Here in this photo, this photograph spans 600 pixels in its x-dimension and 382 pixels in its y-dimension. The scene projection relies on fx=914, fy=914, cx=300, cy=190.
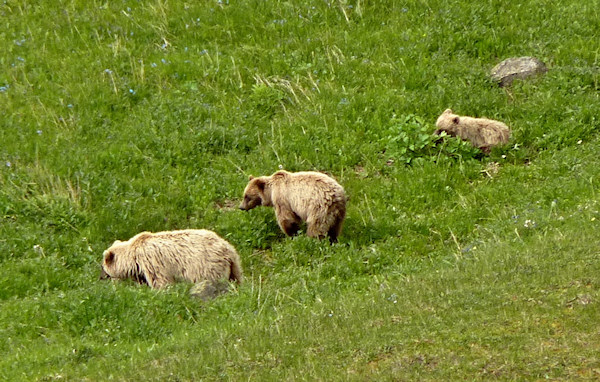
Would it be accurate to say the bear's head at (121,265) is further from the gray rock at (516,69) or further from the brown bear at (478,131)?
the gray rock at (516,69)

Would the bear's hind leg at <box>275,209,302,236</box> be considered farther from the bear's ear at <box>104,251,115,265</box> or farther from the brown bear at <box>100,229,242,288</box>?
the bear's ear at <box>104,251,115,265</box>

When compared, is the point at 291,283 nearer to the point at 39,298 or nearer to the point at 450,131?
the point at 39,298

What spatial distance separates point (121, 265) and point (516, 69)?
825cm

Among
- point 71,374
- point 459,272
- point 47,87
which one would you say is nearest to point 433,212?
point 459,272

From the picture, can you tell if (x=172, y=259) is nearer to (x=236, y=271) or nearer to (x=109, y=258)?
(x=236, y=271)

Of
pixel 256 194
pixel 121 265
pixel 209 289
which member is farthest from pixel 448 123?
pixel 121 265

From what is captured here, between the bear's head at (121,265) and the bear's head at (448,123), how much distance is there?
5.69m

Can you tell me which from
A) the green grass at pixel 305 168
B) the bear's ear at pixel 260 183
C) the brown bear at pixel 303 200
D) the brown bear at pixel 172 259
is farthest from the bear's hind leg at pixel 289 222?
the brown bear at pixel 172 259

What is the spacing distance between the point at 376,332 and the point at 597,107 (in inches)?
326

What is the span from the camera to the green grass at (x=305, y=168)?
8.54 m

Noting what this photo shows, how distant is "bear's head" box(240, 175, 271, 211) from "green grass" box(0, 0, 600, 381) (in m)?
0.26

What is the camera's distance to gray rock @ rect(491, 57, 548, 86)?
1639cm

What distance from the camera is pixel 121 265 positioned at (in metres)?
12.2

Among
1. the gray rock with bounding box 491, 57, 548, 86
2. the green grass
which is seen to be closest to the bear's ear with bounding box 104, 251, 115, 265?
the green grass
